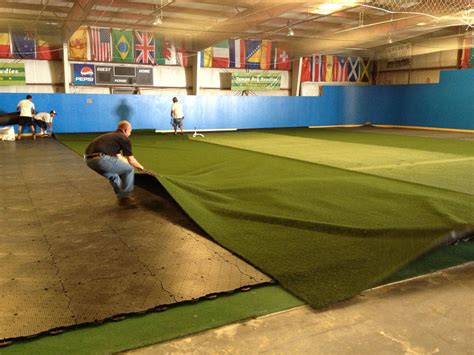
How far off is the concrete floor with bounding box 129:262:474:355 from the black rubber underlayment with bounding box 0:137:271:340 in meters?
0.59

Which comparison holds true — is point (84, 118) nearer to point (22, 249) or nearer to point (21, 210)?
point (21, 210)

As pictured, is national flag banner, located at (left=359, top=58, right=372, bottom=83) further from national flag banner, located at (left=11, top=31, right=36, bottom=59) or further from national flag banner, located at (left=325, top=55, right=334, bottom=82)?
national flag banner, located at (left=11, top=31, right=36, bottom=59)

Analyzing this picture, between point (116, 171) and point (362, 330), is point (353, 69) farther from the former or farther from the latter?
point (362, 330)

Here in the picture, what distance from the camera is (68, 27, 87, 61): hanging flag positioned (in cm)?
1828

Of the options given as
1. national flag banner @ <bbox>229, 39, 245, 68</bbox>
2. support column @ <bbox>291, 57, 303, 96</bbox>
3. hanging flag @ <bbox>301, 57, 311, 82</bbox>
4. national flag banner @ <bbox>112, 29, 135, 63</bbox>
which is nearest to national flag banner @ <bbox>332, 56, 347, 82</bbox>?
hanging flag @ <bbox>301, 57, 311, 82</bbox>

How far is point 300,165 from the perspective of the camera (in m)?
9.42

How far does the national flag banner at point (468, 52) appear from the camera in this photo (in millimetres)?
20000

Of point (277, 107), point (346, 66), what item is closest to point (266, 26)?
point (277, 107)

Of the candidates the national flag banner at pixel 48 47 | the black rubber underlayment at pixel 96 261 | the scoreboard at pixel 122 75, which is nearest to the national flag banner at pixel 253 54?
the scoreboard at pixel 122 75

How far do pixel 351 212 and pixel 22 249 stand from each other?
148 inches

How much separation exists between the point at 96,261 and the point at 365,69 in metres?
25.0

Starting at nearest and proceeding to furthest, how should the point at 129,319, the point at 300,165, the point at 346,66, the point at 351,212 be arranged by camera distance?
the point at 129,319 < the point at 351,212 < the point at 300,165 < the point at 346,66

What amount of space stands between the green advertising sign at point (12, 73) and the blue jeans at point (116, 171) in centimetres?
Result: 1391

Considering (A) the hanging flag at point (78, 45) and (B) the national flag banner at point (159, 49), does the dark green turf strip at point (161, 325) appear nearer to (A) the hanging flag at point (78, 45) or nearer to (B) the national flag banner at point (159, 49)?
(A) the hanging flag at point (78, 45)
